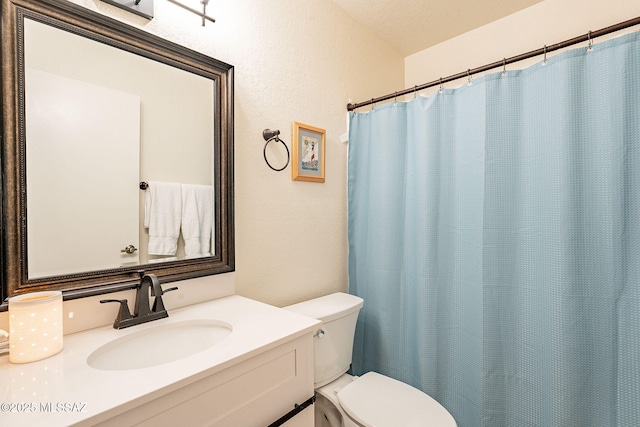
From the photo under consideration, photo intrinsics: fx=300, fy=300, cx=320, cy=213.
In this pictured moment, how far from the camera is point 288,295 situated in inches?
60.9

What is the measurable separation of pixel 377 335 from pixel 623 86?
5.10 ft

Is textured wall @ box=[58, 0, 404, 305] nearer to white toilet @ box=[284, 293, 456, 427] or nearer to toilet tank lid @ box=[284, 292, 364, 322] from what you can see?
toilet tank lid @ box=[284, 292, 364, 322]

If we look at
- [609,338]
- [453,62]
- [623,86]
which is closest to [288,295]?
[609,338]

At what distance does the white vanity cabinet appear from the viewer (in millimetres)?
646

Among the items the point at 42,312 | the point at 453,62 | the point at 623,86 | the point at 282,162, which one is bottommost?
the point at 42,312

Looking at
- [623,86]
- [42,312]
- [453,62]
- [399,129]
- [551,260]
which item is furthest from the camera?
[453,62]

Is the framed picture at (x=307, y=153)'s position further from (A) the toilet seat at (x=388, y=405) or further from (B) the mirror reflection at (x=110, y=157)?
(A) the toilet seat at (x=388, y=405)

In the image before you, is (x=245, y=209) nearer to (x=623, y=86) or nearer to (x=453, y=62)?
(x=623, y=86)

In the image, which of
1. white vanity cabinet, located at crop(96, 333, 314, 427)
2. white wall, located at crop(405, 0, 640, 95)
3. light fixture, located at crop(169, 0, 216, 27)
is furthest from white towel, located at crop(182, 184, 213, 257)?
white wall, located at crop(405, 0, 640, 95)

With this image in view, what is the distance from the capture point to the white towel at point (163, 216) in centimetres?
109

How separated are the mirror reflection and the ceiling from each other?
1186 millimetres

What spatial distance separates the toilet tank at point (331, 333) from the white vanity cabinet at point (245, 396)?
1.29 feet

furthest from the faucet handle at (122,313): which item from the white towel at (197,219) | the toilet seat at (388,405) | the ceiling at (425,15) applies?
the ceiling at (425,15)

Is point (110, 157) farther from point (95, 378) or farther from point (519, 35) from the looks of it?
point (519, 35)
